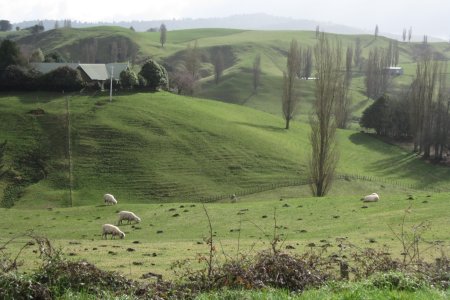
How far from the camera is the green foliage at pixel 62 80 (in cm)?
8400

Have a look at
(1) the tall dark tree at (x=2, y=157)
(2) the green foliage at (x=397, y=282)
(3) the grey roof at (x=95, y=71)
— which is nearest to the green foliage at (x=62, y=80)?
(3) the grey roof at (x=95, y=71)

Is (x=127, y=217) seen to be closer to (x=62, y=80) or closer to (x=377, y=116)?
(x=62, y=80)

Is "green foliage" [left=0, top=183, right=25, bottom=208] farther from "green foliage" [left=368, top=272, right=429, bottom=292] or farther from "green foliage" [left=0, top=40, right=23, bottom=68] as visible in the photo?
"green foliage" [left=368, top=272, right=429, bottom=292]

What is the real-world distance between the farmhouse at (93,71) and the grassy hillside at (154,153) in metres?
5.73

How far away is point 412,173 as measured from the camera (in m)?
83.9

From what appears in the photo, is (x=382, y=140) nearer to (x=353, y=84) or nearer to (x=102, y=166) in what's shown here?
(x=102, y=166)

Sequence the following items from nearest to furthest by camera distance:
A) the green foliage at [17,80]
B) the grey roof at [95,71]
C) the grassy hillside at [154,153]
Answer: the grassy hillside at [154,153], the green foliage at [17,80], the grey roof at [95,71]

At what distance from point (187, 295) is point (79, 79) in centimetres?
7790

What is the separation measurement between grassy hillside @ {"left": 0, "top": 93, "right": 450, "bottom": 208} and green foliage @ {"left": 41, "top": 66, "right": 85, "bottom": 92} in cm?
275

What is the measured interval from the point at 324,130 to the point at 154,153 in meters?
22.0

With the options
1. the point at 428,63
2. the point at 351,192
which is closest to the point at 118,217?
the point at 351,192

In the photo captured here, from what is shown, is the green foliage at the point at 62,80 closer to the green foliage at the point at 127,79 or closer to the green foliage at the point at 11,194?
the green foliage at the point at 127,79

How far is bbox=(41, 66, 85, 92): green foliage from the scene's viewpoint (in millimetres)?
84000

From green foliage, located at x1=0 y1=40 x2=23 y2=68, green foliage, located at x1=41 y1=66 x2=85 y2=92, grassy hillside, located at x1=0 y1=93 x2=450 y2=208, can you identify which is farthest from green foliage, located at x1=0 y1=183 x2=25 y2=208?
green foliage, located at x1=0 y1=40 x2=23 y2=68
